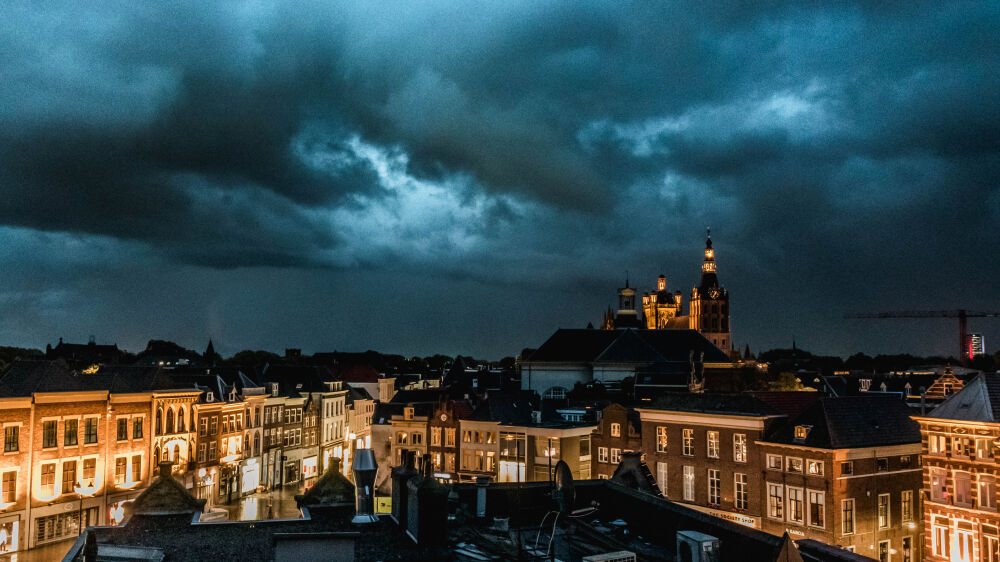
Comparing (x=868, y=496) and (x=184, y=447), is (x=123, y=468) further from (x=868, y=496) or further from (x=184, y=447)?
(x=868, y=496)

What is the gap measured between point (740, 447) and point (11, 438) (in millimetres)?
45112

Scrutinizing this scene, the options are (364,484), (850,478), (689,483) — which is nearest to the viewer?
(364,484)

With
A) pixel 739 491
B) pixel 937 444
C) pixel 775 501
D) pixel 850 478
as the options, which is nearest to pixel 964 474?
pixel 937 444

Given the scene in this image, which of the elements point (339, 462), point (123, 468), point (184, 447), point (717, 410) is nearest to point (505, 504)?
point (339, 462)

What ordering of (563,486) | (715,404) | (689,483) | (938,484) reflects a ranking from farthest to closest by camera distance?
1. (689,483)
2. (715,404)
3. (938,484)
4. (563,486)

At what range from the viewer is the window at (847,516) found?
134 ft

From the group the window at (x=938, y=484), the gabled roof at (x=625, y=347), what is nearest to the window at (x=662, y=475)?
the window at (x=938, y=484)

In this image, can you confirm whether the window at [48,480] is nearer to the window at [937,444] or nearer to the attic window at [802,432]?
the attic window at [802,432]

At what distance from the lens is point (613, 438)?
57375 mm

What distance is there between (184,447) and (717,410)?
40596 millimetres

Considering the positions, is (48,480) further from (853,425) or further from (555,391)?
(555,391)

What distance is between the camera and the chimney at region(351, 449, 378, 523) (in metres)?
18.3

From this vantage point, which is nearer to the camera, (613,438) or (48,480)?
(48,480)

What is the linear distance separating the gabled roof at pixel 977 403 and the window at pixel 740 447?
12113 mm
